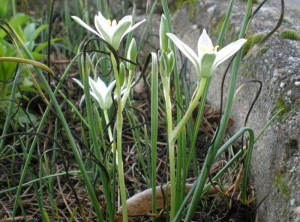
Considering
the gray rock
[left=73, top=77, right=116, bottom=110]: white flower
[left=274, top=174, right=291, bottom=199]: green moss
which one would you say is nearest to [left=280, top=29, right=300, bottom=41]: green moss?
the gray rock

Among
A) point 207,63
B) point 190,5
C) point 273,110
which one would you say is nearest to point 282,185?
point 273,110

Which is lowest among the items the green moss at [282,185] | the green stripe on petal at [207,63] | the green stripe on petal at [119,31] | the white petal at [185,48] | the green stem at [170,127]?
the green moss at [282,185]

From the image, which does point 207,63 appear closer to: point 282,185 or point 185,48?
point 185,48

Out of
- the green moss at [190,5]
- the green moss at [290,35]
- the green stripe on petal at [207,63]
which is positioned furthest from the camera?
the green moss at [190,5]

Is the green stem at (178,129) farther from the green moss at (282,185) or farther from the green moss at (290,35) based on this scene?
the green moss at (290,35)

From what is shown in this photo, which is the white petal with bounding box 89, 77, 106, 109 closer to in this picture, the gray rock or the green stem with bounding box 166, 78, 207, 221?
the green stem with bounding box 166, 78, 207, 221

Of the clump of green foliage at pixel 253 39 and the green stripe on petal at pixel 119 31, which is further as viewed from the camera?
the clump of green foliage at pixel 253 39

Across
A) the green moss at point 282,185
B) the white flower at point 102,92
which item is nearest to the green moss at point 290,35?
the green moss at point 282,185

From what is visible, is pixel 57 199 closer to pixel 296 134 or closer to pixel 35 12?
pixel 296 134
